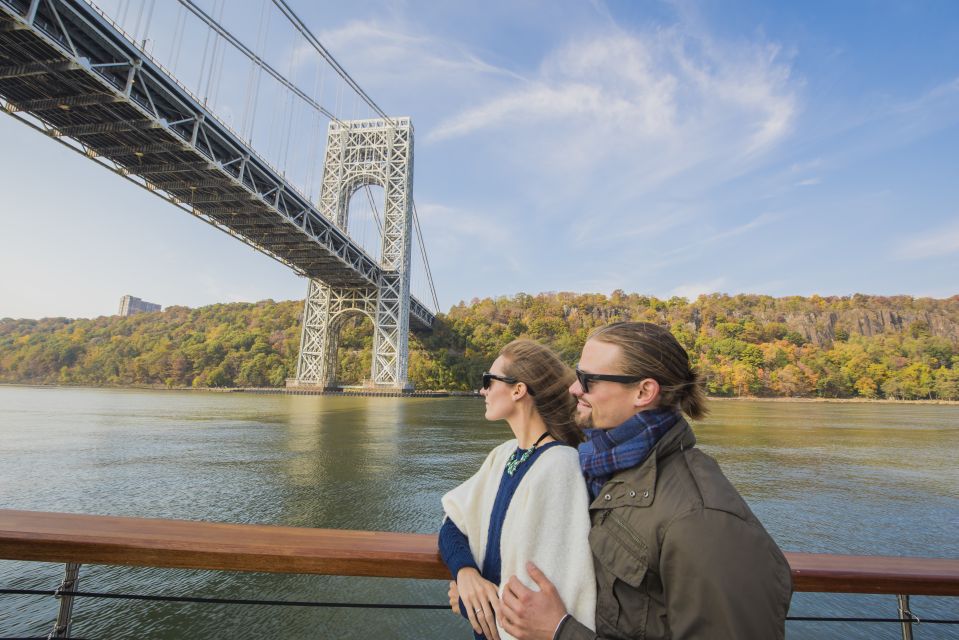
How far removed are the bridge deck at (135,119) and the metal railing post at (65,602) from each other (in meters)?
11.6

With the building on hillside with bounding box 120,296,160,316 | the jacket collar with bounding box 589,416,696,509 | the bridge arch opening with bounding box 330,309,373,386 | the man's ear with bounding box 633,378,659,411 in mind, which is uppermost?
the building on hillside with bounding box 120,296,160,316

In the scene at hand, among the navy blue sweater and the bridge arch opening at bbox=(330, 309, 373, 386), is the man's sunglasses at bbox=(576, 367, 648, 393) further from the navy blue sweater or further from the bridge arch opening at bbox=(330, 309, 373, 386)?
the bridge arch opening at bbox=(330, 309, 373, 386)

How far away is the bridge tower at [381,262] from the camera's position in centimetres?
2827

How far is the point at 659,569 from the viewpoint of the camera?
708 millimetres

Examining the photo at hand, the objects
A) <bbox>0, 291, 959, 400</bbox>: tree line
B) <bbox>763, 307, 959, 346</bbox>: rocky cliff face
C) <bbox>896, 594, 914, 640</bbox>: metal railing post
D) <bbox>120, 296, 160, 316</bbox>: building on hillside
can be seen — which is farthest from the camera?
<bbox>120, 296, 160, 316</bbox>: building on hillside

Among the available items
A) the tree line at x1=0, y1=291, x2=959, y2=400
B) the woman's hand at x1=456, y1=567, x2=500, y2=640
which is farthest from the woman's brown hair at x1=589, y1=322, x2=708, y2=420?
the tree line at x1=0, y1=291, x2=959, y2=400

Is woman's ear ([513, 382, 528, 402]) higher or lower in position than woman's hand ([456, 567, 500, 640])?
higher

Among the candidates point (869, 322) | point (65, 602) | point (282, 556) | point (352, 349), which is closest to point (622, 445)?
point (282, 556)

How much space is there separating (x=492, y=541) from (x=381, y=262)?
29.2 metres

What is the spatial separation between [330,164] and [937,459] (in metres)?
31.8

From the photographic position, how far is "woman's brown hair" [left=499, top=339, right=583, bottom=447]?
1.07m

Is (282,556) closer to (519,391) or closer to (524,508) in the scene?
(524,508)

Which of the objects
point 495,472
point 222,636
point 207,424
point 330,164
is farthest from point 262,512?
point 330,164

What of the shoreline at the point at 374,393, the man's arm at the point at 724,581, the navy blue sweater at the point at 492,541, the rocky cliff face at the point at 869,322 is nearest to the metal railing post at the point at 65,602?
the navy blue sweater at the point at 492,541
